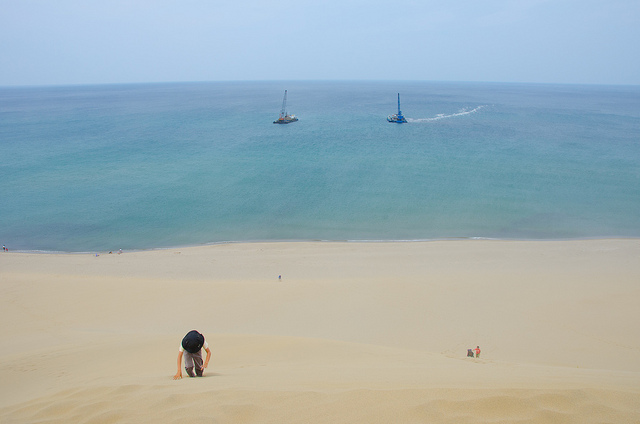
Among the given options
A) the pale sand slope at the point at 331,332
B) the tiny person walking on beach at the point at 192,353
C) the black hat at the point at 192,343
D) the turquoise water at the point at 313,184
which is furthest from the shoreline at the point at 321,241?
the black hat at the point at 192,343

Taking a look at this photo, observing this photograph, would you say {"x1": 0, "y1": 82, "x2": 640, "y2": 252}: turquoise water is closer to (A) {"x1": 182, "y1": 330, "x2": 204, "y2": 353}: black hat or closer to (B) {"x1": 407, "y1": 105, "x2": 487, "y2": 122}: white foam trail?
(B) {"x1": 407, "y1": 105, "x2": 487, "y2": 122}: white foam trail

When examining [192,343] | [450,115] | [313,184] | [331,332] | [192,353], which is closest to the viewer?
[192,343]

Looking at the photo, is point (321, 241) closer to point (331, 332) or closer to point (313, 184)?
point (331, 332)

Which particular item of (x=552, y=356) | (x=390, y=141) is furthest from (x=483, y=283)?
(x=390, y=141)

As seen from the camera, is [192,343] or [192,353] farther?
[192,353]

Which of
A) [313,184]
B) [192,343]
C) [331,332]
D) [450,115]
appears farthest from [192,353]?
[450,115]

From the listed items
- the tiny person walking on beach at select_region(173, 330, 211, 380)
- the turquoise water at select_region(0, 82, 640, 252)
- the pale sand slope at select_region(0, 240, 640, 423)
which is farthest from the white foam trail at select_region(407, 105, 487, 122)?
the tiny person walking on beach at select_region(173, 330, 211, 380)

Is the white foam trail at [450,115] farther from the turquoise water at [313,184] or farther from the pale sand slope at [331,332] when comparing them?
the pale sand slope at [331,332]

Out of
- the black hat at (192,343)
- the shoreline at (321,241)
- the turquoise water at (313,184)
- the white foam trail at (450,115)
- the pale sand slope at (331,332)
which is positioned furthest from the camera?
the white foam trail at (450,115)
